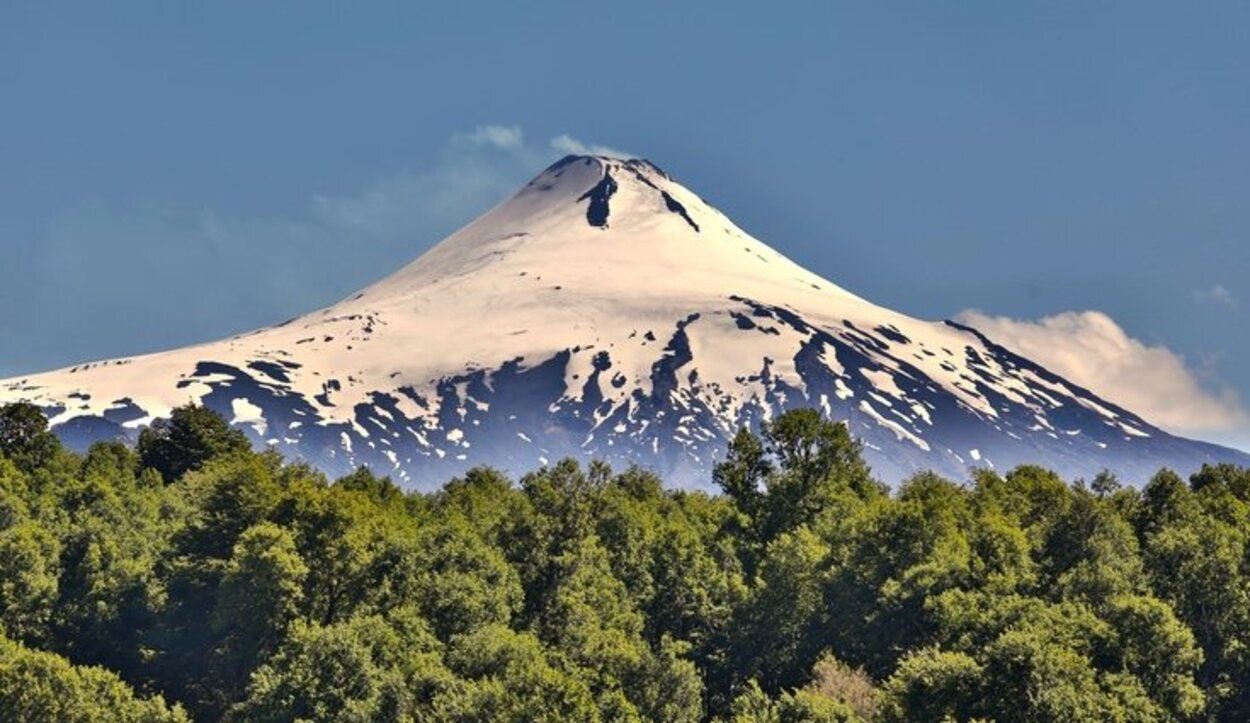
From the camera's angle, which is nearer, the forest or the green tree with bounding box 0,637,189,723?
the forest

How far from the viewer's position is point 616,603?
9419 centimetres

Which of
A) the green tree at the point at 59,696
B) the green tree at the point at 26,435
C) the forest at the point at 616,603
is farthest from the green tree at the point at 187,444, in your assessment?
the green tree at the point at 59,696

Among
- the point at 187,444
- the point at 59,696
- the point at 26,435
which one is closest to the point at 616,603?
the point at 59,696

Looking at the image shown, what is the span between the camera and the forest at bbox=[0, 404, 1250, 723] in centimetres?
6944

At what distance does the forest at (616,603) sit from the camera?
2734 inches

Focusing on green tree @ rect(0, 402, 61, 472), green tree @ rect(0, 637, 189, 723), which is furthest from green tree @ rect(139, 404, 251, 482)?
green tree @ rect(0, 637, 189, 723)

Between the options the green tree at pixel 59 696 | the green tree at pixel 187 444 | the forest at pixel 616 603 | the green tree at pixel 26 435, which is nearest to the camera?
the forest at pixel 616 603

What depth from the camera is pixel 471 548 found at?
309ft

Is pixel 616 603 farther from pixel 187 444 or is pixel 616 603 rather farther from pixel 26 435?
pixel 26 435

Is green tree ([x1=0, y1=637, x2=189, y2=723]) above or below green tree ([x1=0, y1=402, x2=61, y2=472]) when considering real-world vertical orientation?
below

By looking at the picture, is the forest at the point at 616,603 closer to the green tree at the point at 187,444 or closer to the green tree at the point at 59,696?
the green tree at the point at 59,696

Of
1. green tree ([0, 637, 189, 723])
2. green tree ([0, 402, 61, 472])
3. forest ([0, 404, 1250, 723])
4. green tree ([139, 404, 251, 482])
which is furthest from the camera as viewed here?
green tree ([139, 404, 251, 482])

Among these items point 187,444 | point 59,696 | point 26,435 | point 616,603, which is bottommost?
point 59,696

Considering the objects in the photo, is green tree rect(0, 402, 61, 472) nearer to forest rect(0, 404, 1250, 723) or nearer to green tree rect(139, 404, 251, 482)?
green tree rect(139, 404, 251, 482)
